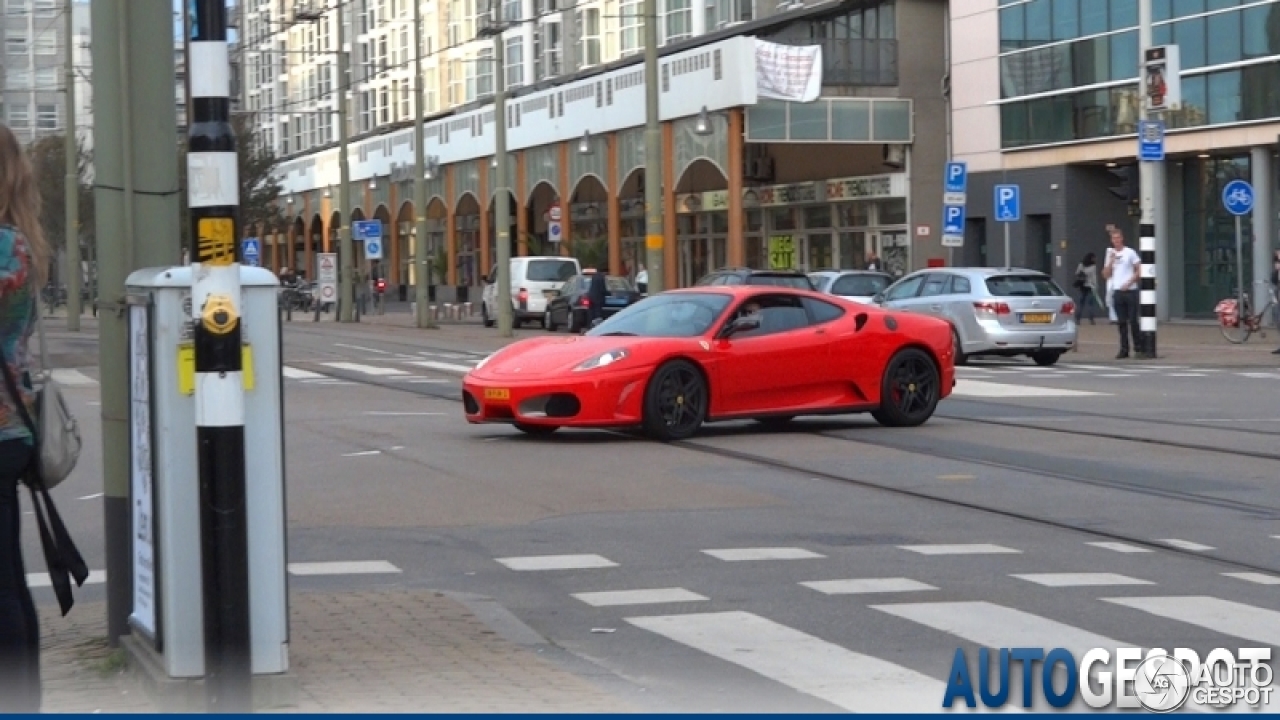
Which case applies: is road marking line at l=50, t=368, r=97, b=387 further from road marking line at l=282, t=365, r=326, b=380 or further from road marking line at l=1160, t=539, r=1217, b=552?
road marking line at l=1160, t=539, r=1217, b=552

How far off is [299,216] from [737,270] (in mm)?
63852

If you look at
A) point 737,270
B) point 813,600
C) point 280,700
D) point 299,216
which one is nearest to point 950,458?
point 813,600

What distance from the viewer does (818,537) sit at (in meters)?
11.7

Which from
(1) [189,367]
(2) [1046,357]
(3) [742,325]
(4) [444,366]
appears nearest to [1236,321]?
(2) [1046,357]

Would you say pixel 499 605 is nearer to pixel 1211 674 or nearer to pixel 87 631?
pixel 87 631

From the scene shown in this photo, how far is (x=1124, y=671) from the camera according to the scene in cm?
738

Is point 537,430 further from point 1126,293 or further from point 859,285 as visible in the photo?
point 859,285

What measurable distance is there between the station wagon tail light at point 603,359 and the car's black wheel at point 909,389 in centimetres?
285

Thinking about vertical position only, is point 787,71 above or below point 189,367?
above

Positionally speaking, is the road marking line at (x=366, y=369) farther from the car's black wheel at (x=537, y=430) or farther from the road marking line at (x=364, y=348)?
the car's black wheel at (x=537, y=430)

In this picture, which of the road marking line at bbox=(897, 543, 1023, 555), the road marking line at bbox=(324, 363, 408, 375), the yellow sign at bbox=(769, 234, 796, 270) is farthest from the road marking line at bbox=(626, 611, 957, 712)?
the yellow sign at bbox=(769, 234, 796, 270)

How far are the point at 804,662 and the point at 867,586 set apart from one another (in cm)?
196

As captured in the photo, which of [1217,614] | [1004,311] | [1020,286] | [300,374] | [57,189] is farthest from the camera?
[57,189]

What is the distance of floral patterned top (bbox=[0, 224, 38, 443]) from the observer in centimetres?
592
